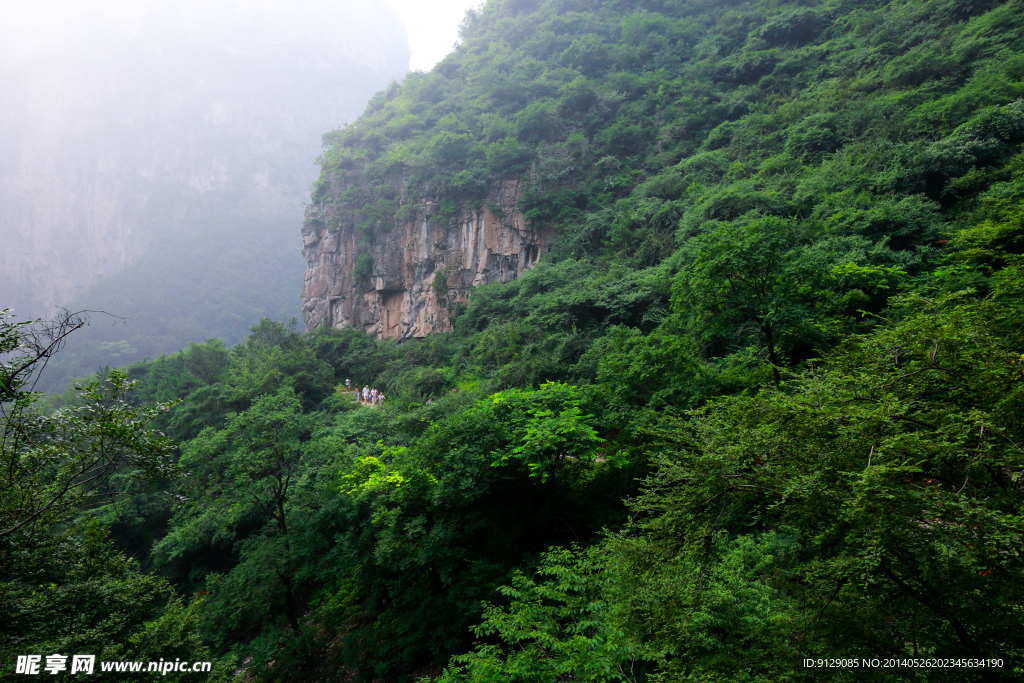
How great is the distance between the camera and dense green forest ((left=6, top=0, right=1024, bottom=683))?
11.5 ft

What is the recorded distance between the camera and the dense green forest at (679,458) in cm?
349

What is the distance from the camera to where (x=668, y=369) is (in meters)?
8.84

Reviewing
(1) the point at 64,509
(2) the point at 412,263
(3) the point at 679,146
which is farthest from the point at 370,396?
(3) the point at 679,146

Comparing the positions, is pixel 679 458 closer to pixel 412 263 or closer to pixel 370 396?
pixel 370 396

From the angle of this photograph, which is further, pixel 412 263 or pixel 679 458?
pixel 412 263

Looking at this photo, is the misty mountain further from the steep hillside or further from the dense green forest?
the dense green forest

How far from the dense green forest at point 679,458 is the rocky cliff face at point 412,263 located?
6.56 metres

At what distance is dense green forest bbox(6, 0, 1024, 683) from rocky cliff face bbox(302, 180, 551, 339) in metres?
6.56

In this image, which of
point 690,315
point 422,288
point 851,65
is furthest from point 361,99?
point 690,315

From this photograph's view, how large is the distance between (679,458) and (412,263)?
29319 millimetres

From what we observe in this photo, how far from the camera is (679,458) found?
520 centimetres

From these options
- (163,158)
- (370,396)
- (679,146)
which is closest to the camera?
(370,396)

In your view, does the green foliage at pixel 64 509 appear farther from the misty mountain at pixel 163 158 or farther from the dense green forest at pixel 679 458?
the misty mountain at pixel 163 158

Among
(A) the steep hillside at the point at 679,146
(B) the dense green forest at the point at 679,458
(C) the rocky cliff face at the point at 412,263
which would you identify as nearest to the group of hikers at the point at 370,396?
(B) the dense green forest at the point at 679,458
